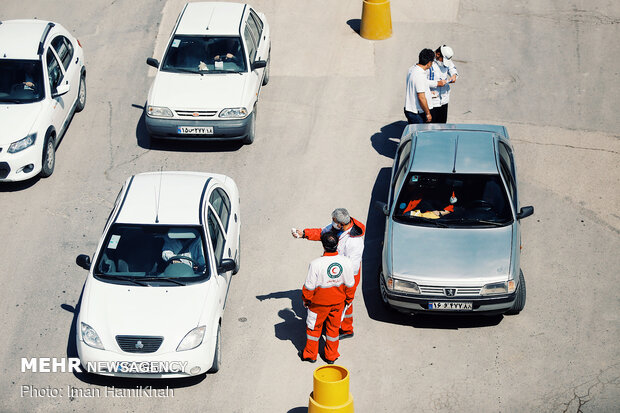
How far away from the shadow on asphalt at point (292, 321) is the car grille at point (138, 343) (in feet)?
6.15

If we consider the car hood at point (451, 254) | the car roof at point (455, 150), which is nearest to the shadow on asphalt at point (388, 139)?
the car roof at point (455, 150)

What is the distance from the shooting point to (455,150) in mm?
11750

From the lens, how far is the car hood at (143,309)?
31.0 feet

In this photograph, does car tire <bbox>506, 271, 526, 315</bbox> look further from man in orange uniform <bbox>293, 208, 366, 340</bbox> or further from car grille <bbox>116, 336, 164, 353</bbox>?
car grille <bbox>116, 336, 164, 353</bbox>

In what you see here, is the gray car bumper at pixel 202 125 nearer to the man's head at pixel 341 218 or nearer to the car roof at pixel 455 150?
the car roof at pixel 455 150

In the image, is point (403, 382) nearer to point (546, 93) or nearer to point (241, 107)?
point (241, 107)

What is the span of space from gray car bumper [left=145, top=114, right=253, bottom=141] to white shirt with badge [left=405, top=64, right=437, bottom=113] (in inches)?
109

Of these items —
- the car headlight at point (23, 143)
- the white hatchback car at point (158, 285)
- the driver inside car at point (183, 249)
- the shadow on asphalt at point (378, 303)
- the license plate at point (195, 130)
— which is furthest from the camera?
the license plate at point (195, 130)

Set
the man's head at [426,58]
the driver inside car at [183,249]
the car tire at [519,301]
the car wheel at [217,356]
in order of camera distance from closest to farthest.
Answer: the car wheel at [217,356] → the driver inside car at [183,249] → the car tire at [519,301] → the man's head at [426,58]

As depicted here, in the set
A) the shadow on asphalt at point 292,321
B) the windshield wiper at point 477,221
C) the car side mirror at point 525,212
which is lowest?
the shadow on asphalt at point 292,321

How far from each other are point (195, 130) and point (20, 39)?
359 cm

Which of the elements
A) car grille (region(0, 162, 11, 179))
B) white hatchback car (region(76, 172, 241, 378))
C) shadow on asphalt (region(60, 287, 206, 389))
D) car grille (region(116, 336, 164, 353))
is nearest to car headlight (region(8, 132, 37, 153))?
car grille (region(0, 162, 11, 179))

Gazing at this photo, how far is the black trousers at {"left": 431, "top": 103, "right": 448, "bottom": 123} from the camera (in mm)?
14086

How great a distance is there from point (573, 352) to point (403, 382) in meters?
2.21
